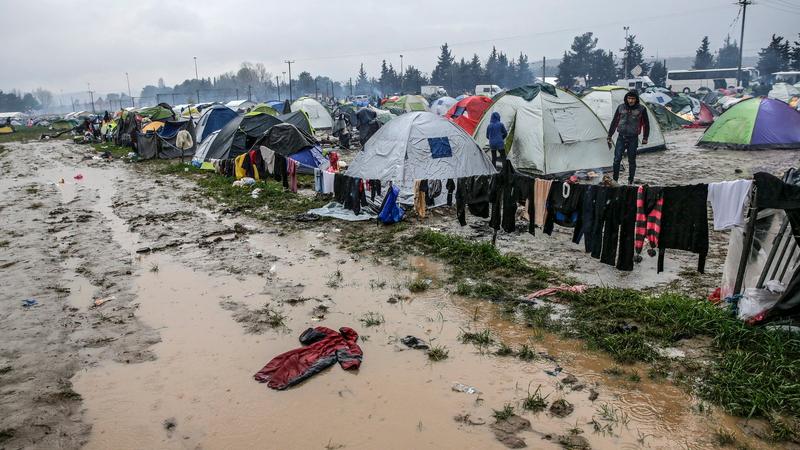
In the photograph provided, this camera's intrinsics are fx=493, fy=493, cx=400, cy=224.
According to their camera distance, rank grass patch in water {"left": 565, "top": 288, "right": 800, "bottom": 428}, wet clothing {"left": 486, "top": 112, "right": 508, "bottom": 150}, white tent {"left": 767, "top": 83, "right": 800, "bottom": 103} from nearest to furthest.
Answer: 1. grass patch in water {"left": 565, "top": 288, "right": 800, "bottom": 428}
2. wet clothing {"left": 486, "top": 112, "right": 508, "bottom": 150}
3. white tent {"left": 767, "top": 83, "right": 800, "bottom": 103}

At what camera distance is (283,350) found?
5.16 m

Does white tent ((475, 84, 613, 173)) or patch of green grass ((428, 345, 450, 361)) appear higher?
white tent ((475, 84, 613, 173))

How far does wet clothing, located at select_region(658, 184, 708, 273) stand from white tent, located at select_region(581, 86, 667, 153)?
A: 35.8ft

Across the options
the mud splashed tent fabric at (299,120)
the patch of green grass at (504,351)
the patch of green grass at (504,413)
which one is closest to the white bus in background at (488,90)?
the mud splashed tent fabric at (299,120)

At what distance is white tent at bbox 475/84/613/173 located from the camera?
40.5 ft

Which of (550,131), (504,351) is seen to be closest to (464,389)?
(504,351)

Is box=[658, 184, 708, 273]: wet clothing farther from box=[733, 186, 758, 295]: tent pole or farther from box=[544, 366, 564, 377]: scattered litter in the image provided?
box=[544, 366, 564, 377]: scattered litter

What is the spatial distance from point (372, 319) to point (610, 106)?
44.4ft

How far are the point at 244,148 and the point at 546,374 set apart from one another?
1401cm

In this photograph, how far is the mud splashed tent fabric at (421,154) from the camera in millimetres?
10625

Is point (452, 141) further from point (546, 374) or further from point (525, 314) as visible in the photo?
point (546, 374)

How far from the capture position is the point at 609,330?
5.14m

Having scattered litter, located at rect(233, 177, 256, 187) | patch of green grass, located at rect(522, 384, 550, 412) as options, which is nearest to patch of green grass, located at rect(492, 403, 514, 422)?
patch of green grass, located at rect(522, 384, 550, 412)

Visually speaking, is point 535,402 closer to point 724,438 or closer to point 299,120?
point 724,438
